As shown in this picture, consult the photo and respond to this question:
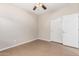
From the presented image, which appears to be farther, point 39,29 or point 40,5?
point 39,29

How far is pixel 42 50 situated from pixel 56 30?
579 mm

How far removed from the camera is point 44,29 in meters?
2.57

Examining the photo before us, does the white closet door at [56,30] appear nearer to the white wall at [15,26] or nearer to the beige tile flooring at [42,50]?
the beige tile flooring at [42,50]

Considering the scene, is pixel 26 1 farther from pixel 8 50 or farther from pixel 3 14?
pixel 8 50

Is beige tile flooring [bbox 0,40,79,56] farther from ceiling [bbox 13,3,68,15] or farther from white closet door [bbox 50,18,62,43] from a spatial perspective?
ceiling [bbox 13,3,68,15]

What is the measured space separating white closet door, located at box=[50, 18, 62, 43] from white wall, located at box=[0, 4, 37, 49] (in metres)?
0.42

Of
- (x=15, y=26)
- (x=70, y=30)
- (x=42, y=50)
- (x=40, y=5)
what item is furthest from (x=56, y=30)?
(x=15, y=26)

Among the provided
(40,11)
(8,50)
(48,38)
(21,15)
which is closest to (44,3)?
(40,11)

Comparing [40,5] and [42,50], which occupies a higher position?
[40,5]

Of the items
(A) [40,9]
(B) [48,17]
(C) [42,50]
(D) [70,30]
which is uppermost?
(A) [40,9]

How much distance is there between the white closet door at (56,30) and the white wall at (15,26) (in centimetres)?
42

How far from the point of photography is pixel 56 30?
8.24 ft

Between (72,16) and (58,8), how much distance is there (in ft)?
1.20

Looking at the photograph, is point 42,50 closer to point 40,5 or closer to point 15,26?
point 15,26
